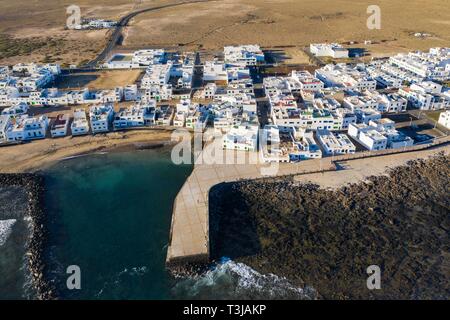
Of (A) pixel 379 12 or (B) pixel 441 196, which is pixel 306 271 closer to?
(B) pixel 441 196

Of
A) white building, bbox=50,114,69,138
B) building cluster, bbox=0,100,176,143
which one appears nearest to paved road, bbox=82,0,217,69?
white building, bbox=50,114,69,138

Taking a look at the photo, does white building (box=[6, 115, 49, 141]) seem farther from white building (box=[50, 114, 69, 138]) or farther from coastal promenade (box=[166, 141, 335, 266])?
coastal promenade (box=[166, 141, 335, 266])

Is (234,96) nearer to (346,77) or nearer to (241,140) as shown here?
(241,140)

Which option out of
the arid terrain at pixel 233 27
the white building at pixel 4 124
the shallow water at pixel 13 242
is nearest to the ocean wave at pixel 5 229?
the shallow water at pixel 13 242

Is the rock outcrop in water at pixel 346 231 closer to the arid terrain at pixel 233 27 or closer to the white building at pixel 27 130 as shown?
the white building at pixel 27 130

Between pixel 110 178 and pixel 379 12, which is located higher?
pixel 379 12

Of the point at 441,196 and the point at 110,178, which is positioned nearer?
the point at 441,196
